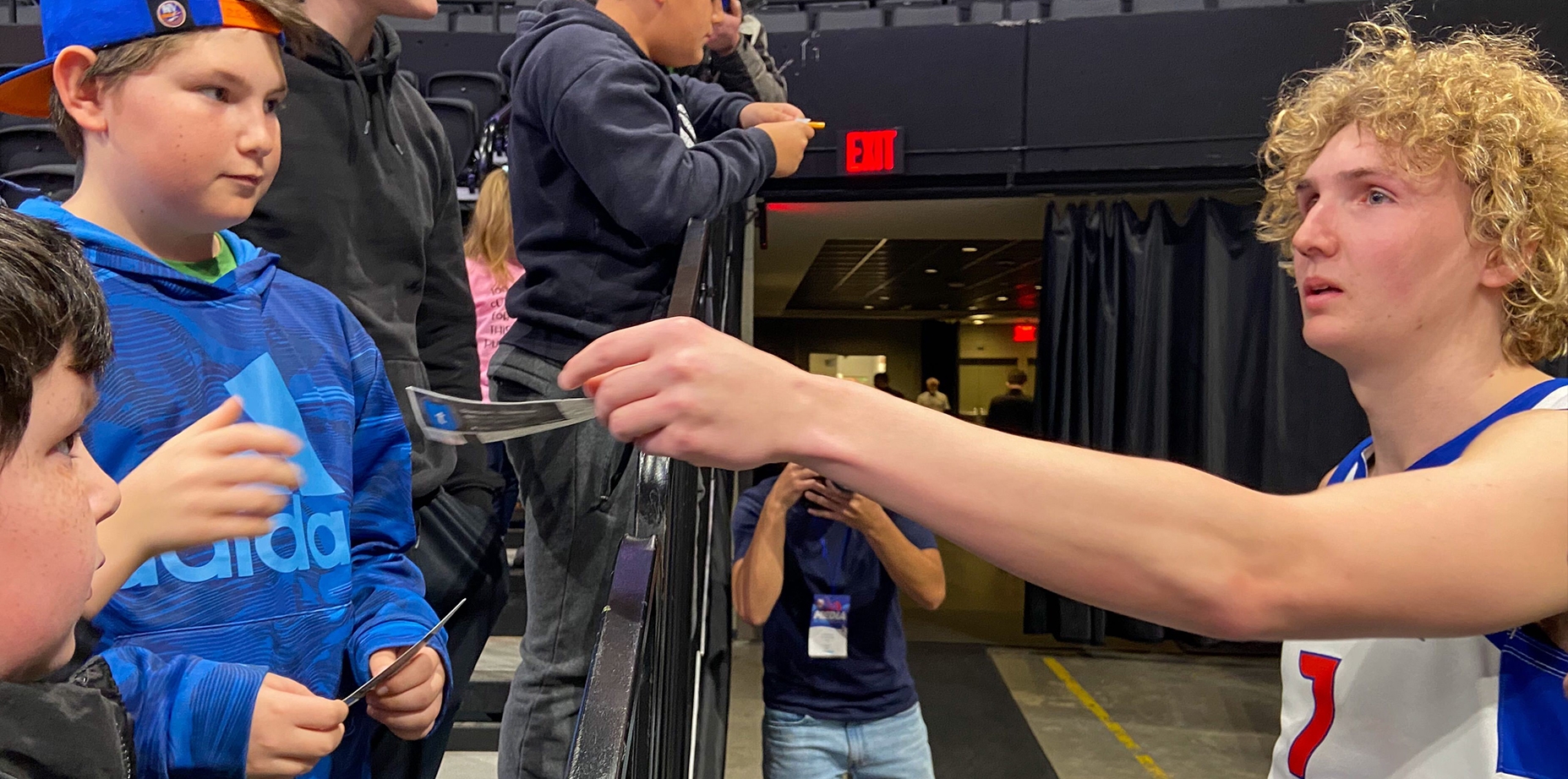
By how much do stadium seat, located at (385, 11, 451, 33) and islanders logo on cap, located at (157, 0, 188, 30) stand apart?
5086mm

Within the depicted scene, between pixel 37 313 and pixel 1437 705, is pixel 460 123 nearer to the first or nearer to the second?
pixel 37 313

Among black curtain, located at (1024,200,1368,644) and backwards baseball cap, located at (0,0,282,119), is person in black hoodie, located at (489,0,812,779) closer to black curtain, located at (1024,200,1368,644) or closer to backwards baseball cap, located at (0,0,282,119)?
backwards baseball cap, located at (0,0,282,119)

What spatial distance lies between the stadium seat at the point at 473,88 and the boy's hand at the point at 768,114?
386cm

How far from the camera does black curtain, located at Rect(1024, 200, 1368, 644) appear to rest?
578 centimetres

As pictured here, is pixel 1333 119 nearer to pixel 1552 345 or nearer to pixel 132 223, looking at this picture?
pixel 1552 345

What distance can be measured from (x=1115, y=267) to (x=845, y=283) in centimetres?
748

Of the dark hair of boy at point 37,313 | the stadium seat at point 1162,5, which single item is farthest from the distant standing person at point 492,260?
the stadium seat at point 1162,5

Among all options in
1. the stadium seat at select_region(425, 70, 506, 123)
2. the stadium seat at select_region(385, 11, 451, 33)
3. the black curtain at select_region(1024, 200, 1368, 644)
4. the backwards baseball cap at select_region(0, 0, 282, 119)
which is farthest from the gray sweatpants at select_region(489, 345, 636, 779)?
the stadium seat at select_region(385, 11, 451, 33)

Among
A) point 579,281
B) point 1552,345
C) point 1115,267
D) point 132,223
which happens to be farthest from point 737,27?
point 1115,267

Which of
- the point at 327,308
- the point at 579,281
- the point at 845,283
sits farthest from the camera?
the point at 845,283

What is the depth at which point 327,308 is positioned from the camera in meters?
1.27

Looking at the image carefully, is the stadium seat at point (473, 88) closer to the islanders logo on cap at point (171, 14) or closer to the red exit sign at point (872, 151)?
the red exit sign at point (872, 151)

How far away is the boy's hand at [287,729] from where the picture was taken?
956 millimetres

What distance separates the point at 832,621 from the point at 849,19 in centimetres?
481
